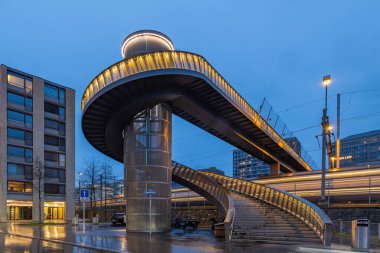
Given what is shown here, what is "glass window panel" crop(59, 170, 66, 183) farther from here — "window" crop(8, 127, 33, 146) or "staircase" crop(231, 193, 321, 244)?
"staircase" crop(231, 193, 321, 244)

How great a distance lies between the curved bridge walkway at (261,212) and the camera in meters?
18.1

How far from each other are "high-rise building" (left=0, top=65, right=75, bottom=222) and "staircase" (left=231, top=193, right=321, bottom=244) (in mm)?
40053

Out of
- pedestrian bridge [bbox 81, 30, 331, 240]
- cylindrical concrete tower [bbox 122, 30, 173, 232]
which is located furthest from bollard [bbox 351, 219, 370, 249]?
cylindrical concrete tower [bbox 122, 30, 173, 232]

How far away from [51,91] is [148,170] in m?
46.8

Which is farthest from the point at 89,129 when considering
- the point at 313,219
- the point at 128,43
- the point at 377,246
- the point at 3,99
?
the point at 3,99

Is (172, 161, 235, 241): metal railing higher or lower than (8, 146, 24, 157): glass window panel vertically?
lower

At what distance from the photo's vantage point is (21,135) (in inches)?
2309

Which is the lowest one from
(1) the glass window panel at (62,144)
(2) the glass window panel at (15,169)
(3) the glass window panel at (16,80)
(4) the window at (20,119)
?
(2) the glass window panel at (15,169)

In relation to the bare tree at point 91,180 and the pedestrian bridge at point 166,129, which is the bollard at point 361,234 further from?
the bare tree at point 91,180

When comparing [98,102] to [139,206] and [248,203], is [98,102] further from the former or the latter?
[248,203]

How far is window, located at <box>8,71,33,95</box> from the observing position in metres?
58.0

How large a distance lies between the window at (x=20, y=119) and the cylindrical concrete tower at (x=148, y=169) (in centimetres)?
3918

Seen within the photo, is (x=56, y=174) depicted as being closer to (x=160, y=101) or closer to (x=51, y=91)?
(x=51, y=91)

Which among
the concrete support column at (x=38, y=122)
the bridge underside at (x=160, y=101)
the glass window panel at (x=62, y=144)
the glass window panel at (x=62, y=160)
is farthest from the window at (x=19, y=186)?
the bridge underside at (x=160, y=101)
